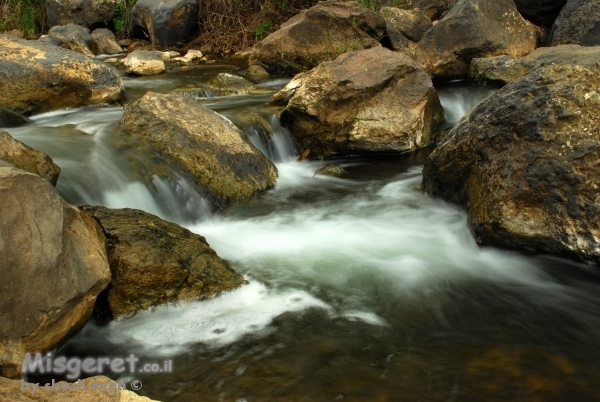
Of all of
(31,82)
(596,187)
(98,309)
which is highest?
(31,82)

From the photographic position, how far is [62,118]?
24.3 feet

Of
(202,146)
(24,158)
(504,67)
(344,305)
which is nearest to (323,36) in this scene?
(504,67)

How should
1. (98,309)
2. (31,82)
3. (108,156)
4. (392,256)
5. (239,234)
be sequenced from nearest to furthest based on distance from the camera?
(98,309) → (392,256) → (239,234) → (108,156) → (31,82)

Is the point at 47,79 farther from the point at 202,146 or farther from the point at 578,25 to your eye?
the point at 578,25

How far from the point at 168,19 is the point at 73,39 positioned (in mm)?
2403

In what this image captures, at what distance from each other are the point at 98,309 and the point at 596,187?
3559 millimetres

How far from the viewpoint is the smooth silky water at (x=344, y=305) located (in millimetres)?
3121

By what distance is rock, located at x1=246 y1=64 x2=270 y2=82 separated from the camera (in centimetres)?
1080

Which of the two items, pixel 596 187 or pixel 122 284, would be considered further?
pixel 596 187

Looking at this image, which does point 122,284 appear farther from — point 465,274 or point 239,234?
point 465,274

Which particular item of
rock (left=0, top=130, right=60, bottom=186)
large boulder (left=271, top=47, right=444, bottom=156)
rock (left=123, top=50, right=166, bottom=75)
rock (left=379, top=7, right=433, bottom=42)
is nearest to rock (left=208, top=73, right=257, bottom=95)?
rock (left=123, top=50, right=166, bottom=75)

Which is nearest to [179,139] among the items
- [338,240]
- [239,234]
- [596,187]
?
[239,234]

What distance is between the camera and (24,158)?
170 inches

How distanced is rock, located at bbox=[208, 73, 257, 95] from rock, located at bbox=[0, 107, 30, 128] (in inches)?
136
